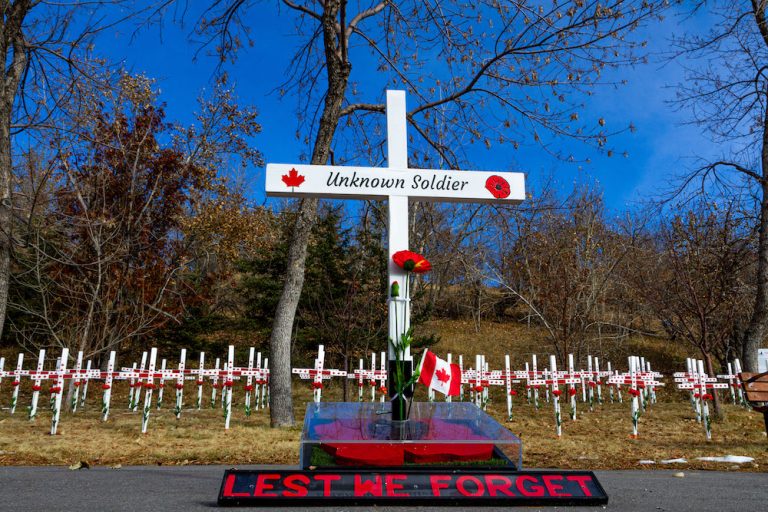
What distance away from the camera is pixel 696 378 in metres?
10.3

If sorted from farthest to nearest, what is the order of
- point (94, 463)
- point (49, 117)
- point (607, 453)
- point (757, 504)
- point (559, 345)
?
point (559, 345), point (49, 117), point (607, 453), point (94, 463), point (757, 504)

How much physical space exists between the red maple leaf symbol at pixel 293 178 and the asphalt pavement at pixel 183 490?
9.34 feet

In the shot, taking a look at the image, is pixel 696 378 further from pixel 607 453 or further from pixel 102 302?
pixel 102 302

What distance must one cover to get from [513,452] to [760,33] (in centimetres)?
1499

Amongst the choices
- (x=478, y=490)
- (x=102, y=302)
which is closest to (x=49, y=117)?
(x=102, y=302)

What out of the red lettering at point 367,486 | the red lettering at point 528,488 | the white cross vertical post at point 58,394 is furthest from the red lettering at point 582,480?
the white cross vertical post at point 58,394

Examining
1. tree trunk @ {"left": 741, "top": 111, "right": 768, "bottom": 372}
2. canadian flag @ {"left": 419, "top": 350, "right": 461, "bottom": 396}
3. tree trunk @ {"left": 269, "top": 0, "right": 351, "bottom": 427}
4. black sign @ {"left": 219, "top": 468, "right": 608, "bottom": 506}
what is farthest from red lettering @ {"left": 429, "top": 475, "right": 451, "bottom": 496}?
tree trunk @ {"left": 741, "top": 111, "right": 768, "bottom": 372}

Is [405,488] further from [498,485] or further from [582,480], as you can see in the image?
[582,480]

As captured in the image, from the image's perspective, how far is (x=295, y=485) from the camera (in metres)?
3.56

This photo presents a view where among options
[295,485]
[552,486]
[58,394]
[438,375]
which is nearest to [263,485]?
[295,485]

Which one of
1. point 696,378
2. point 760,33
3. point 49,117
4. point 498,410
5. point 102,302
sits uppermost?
point 760,33

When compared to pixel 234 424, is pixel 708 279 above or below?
above

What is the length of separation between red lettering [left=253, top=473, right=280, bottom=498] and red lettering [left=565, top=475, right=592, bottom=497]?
199 cm

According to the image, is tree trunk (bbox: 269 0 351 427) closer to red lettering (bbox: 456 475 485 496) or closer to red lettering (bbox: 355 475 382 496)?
red lettering (bbox: 355 475 382 496)
